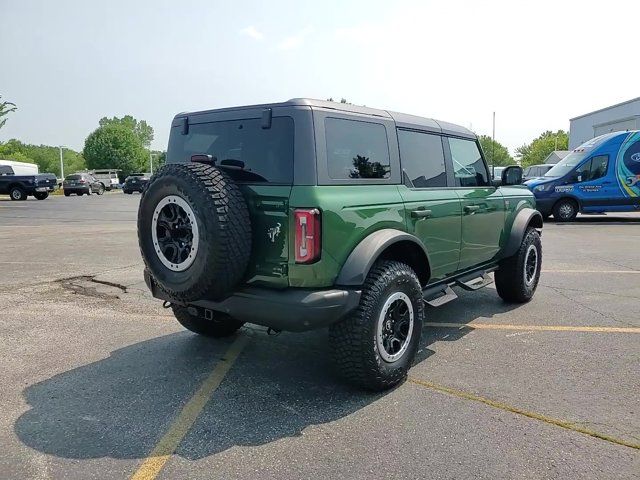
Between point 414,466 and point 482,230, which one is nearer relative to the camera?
point 414,466

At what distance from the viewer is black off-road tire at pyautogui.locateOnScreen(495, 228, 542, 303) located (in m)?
5.75

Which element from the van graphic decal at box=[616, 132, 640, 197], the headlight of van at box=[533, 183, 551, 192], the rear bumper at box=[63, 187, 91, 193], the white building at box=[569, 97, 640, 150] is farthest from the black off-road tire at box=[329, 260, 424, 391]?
the rear bumper at box=[63, 187, 91, 193]

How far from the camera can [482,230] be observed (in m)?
5.11

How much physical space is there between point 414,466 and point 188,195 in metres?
2.07

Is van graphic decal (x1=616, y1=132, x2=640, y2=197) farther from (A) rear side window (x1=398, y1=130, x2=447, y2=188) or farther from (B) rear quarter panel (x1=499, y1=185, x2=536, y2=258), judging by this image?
(A) rear side window (x1=398, y1=130, x2=447, y2=188)

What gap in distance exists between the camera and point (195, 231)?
323cm

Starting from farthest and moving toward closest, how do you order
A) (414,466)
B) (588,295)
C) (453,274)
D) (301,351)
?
(588,295), (453,274), (301,351), (414,466)

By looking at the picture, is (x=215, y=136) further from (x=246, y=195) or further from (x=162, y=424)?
(x=162, y=424)

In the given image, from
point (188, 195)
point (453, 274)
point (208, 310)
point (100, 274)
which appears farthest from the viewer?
point (100, 274)

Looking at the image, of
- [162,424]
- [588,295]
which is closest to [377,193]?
[162,424]

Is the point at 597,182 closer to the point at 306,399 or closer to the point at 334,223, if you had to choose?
the point at 334,223

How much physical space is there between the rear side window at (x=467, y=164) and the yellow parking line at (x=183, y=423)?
2706 mm

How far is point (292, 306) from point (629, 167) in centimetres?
1555

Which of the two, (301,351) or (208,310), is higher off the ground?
(208,310)
